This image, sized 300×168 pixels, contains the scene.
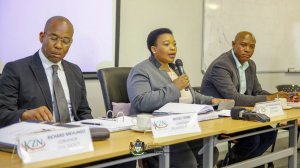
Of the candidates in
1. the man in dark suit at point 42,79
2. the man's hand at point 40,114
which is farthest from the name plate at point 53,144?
the man in dark suit at point 42,79

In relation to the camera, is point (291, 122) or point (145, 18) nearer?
point (291, 122)

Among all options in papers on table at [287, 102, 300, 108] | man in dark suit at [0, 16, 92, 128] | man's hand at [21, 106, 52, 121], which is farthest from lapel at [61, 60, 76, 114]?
papers on table at [287, 102, 300, 108]

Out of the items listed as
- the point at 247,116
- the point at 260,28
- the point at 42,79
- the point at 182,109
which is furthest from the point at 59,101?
the point at 260,28

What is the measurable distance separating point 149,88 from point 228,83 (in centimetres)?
78

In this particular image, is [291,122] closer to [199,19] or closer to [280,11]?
[199,19]

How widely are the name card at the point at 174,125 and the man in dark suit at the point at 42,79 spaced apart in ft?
1.92

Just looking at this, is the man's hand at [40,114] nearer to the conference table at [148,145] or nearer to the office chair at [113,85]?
the conference table at [148,145]

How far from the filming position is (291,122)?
250cm

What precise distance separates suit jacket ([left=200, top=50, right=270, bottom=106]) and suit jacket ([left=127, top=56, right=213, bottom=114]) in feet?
1.91

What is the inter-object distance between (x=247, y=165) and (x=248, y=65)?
1.16 meters

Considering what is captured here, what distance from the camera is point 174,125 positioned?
1645 millimetres

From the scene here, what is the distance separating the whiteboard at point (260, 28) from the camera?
3836 mm

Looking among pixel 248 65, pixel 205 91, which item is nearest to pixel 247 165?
pixel 205 91

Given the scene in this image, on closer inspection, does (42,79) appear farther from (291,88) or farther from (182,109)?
(291,88)
